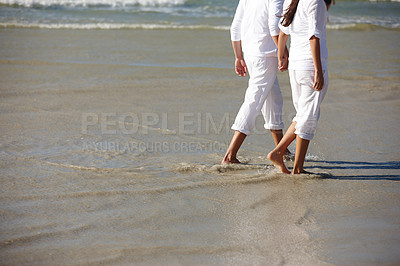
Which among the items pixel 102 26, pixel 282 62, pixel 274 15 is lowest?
pixel 102 26

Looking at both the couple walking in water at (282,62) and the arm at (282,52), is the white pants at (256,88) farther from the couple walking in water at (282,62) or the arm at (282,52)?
the arm at (282,52)

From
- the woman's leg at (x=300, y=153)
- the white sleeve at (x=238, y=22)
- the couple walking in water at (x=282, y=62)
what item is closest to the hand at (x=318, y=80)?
the couple walking in water at (x=282, y=62)

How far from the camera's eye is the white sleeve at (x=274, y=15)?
407 cm

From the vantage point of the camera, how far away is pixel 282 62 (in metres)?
4.14

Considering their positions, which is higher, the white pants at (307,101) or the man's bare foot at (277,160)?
the white pants at (307,101)

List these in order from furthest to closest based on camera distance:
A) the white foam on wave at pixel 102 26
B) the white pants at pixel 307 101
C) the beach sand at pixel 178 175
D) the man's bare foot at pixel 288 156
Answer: the white foam on wave at pixel 102 26 < the man's bare foot at pixel 288 156 < the white pants at pixel 307 101 < the beach sand at pixel 178 175

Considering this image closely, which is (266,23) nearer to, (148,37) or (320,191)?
(320,191)

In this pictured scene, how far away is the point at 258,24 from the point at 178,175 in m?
1.55

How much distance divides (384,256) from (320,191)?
108cm

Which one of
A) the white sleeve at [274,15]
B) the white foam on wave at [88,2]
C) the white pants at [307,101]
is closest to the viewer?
the white pants at [307,101]

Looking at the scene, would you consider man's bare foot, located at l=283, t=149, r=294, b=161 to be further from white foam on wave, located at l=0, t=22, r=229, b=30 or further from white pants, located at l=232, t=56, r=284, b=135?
white foam on wave, located at l=0, t=22, r=229, b=30

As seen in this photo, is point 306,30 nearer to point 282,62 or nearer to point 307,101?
point 282,62

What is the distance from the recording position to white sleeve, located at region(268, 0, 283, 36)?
4066 mm

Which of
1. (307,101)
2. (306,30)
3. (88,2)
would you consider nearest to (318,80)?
(307,101)
